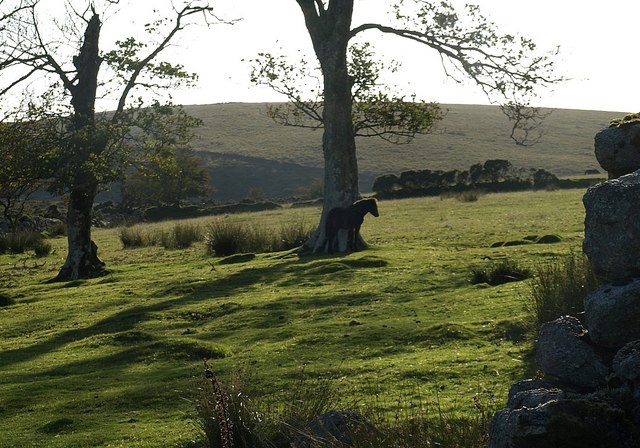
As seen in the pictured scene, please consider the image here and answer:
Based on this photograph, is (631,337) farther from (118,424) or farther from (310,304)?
(310,304)

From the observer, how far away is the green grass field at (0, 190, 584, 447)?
1164 centimetres

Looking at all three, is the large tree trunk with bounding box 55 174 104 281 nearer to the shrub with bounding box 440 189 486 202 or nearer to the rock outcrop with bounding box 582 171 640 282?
the rock outcrop with bounding box 582 171 640 282

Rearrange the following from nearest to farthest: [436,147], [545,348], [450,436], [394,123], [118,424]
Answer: [450,436]
[545,348]
[118,424]
[394,123]
[436,147]

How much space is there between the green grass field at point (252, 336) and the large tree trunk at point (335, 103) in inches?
89.2

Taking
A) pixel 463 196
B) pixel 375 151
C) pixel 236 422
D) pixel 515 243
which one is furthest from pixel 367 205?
pixel 375 151

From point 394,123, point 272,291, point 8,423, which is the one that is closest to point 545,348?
point 8,423

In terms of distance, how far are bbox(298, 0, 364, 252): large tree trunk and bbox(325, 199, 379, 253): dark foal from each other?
1.28ft

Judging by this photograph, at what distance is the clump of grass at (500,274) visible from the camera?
2042 cm

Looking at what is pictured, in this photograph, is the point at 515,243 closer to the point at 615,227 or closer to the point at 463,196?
the point at 615,227

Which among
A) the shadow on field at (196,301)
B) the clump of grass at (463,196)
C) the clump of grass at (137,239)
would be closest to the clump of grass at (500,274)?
the shadow on field at (196,301)

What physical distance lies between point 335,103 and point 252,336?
642 inches

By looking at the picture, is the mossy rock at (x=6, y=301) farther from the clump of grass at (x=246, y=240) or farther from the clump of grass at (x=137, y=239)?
the clump of grass at (x=137, y=239)

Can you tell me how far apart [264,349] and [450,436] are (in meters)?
8.33

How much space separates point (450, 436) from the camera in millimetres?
7098
